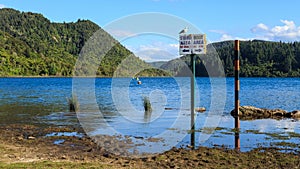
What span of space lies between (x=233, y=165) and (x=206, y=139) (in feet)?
14.2

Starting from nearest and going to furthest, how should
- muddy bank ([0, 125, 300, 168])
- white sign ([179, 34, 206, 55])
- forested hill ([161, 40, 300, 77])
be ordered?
1. muddy bank ([0, 125, 300, 168])
2. white sign ([179, 34, 206, 55])
3. forested hill ([161, 40, 300, 77])

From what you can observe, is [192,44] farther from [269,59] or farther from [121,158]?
[269,59]

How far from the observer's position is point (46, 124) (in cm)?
1862

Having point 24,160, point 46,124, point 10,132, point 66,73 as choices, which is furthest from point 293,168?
point 66,73

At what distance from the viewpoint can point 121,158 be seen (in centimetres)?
1083

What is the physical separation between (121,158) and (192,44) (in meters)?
7.37

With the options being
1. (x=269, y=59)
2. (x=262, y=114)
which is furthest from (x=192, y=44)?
(x=269, y=59)

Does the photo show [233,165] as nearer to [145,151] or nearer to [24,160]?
[145,151]

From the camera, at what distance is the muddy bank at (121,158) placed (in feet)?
32.8

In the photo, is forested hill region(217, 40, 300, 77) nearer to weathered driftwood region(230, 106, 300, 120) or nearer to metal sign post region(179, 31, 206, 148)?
weathered driftwood region(230, 106, 300, 120)

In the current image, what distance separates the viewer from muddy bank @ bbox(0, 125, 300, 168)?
32.8 ft

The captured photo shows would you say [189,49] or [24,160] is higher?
[189,49]

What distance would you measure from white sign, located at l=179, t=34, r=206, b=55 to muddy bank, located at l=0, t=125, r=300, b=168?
212 inches

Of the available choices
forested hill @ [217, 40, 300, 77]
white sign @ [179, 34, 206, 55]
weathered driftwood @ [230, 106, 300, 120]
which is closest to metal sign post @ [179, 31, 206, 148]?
white sign @ [179, 34, 206, 55]
